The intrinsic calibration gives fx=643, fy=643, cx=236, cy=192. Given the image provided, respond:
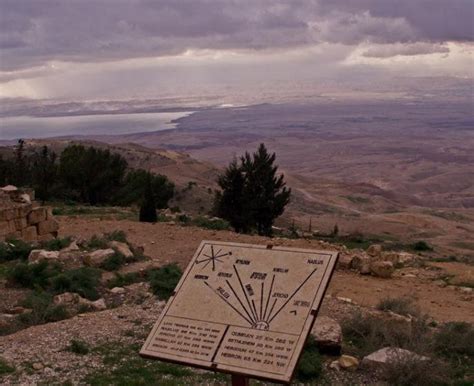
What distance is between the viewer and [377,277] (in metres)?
15.4

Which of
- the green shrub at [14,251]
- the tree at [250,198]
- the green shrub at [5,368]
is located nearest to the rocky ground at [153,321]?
the green shrub at [5,368]

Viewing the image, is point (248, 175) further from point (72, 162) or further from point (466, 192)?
point (466, 192)

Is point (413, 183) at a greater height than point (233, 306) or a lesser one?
lesser

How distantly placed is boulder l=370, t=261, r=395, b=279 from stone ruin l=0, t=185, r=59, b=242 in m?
8.98

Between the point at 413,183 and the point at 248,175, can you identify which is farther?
the point at 413,183

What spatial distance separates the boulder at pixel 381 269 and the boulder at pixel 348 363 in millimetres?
7081

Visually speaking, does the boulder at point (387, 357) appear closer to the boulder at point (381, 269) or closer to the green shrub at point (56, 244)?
the boulder at point (381, 269)

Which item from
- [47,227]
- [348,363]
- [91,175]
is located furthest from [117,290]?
[91,175]

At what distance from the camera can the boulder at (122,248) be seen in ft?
48.5

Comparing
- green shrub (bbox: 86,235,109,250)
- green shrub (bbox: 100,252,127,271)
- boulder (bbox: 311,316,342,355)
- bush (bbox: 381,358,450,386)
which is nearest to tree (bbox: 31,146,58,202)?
green shrub (bbox: 86,235,109,250)

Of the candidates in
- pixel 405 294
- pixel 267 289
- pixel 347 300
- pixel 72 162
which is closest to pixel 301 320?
pixel 267 289

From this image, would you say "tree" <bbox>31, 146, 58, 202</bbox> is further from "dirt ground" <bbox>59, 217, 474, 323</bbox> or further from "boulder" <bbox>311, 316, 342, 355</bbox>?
"boulder" <bbox>311, 316, 342, 355</bbox>

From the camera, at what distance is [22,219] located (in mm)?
17656

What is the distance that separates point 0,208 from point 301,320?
1366cm
